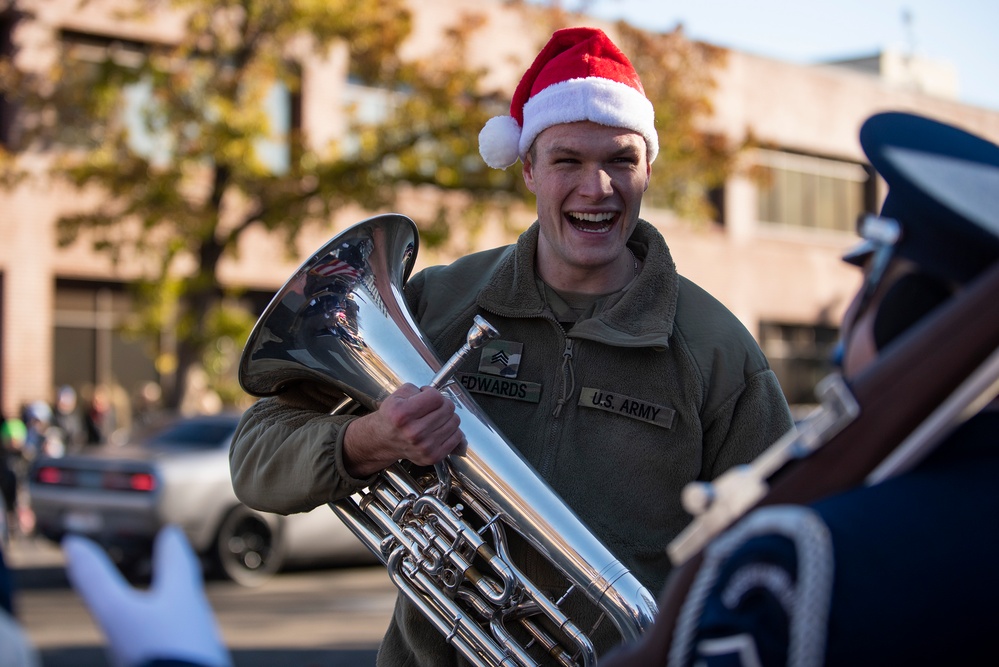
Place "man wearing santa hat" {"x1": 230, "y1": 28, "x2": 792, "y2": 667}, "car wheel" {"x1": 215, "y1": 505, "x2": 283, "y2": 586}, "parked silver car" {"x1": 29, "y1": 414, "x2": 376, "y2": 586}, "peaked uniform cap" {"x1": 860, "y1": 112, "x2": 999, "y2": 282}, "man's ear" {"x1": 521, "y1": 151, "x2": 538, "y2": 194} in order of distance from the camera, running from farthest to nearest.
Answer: "car wheel" {"x1": 215, "y1": 505, "x2": 283, "y2": 586}
"parked silver car" {"x1": 29, "y1": 414, "x2": 376, "y2": 586}
"man's ear" {"x1": 521, "y1": 151, "x2": 538, "y2": 194}
"man wearing santa hat" {"x1": 230, "y1": 28, "x2": 792, "y2": 667}
"peaked uniform cap" {"x1": 860, "y1": 112, "x2": 999, "y2": 282}

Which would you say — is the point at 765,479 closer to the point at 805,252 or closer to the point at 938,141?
the point at 938,141

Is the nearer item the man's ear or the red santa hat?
the red santa hat

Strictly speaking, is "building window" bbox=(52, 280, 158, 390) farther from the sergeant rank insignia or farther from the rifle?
the rifle

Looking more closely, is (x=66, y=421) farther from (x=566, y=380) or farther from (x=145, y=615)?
(x=145, y=615)

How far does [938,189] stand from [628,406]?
1.24 m

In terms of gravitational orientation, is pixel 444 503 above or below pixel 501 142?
below

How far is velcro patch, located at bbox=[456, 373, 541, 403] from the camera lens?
8.96 feet

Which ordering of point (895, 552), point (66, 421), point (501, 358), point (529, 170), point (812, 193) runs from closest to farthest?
point (895, 552) < point (501, 358) < point (529, 170) < point (66, 421) < point (812, 193)

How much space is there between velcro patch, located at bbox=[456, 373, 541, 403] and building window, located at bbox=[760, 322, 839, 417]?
24545mm

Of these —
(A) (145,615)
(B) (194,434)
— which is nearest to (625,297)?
(A) (145,615)

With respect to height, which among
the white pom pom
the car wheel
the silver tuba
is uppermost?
the white pom pom

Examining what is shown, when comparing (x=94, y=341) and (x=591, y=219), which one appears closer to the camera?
(x=591, y=219)

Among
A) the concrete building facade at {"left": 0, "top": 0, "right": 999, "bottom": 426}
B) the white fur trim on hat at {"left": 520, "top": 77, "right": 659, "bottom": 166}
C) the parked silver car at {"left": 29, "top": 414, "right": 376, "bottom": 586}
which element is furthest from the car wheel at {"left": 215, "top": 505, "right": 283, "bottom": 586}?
the white fur trim on hat at {"left": 520, "top": 77, "right": 659, "bottom": 166}

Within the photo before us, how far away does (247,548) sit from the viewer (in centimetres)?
1023
